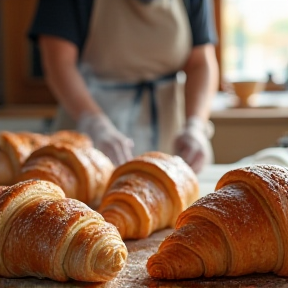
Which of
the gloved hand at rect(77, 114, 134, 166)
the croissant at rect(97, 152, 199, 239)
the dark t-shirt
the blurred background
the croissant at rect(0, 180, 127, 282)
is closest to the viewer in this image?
the croissant at rect(0, 180, 127, 282)

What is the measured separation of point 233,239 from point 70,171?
21.3 inches

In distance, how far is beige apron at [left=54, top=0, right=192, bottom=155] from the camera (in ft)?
7.93

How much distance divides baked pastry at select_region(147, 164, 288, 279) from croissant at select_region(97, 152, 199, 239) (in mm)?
227

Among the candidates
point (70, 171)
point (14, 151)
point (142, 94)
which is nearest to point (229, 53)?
point (142, 94)

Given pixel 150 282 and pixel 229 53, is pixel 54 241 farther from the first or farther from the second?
pixel 229 53

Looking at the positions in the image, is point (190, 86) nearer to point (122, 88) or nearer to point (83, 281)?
point (122, 88)

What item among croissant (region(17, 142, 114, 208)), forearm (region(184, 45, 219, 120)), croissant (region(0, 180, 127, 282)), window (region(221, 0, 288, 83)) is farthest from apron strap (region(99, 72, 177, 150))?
window (region(221, 0, 288, 83))

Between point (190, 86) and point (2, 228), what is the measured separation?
5.67 feet

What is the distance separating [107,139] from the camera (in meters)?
1.88

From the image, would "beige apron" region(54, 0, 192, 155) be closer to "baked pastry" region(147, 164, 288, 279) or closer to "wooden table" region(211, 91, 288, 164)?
"wooden table" region(211, 91, 288, 164)

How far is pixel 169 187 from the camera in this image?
1.13 m

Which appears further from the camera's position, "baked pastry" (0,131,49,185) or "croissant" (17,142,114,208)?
"baked pastry" (0,131,49,185)

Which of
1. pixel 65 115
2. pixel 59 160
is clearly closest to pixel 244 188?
pixel 59 160

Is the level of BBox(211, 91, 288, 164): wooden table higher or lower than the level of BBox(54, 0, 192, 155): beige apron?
lower
